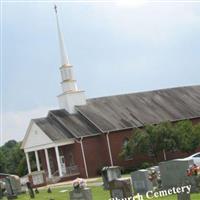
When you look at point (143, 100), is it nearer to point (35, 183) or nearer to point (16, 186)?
point (35, 183)

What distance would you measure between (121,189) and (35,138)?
32087 mm

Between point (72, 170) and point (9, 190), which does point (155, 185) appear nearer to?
point (9, 190)

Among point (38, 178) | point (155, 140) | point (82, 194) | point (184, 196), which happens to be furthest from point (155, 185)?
point (38, 178)

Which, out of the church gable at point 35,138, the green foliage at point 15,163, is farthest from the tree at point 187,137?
the green foliage at point 15,163

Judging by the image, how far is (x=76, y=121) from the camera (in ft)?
169

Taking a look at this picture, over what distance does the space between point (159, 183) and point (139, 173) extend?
98 centimetres

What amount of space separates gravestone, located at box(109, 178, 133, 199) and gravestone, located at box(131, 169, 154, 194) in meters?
3.43

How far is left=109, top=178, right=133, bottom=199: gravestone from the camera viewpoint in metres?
20.6

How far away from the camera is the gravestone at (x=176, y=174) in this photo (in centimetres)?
2224

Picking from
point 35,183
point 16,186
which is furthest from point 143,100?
point 16,186

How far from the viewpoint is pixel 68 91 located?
177ft

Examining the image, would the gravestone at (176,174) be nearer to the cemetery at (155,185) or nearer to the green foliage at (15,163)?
the cemetery at (155,185)

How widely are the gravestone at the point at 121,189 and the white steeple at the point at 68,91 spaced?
32329 millimetres

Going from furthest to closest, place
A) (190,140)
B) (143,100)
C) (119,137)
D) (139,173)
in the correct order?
(143,100) → (119,137) → (190,140) → (139,173)
